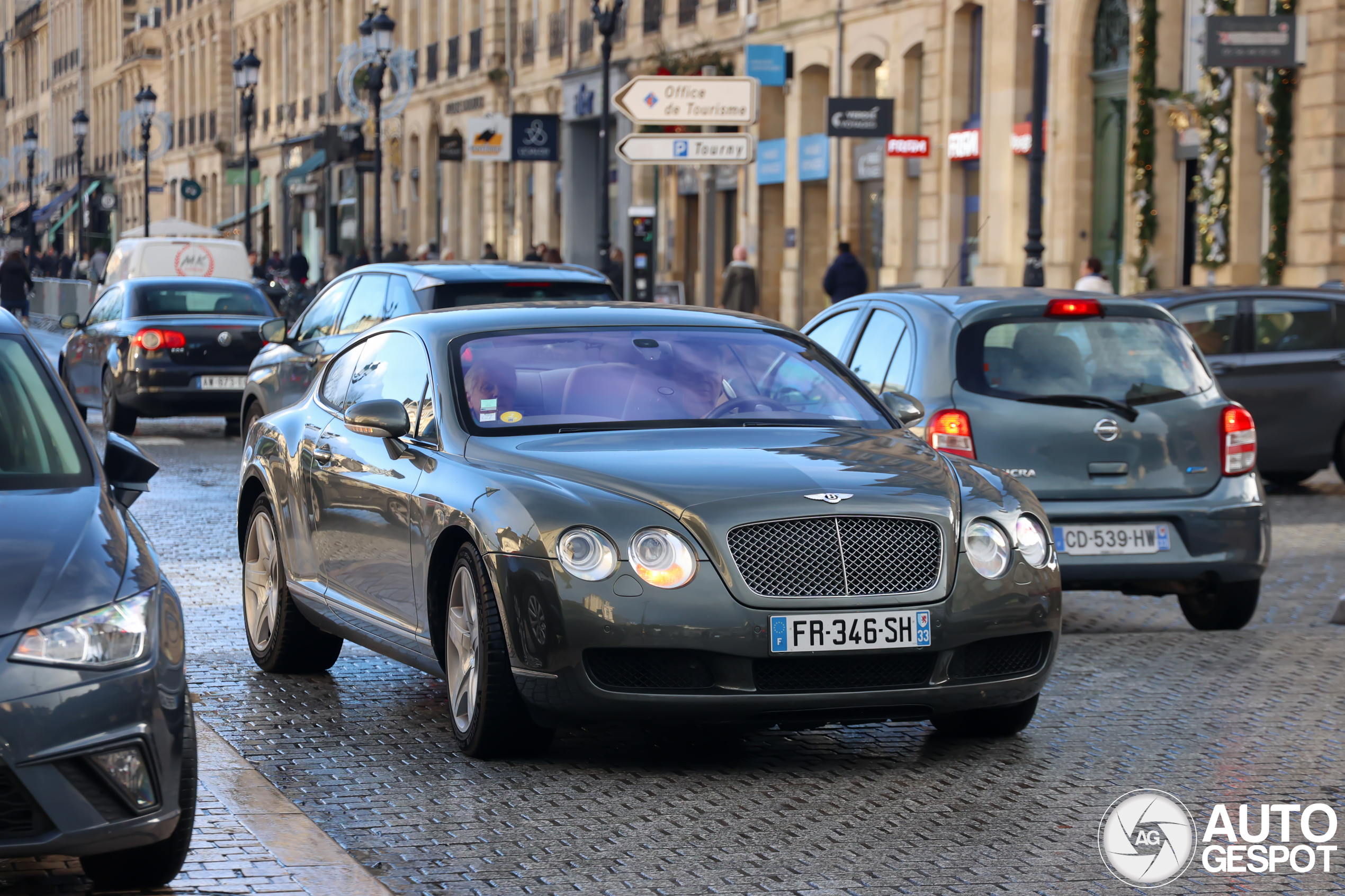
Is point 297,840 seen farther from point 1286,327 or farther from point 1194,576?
point 1286,327

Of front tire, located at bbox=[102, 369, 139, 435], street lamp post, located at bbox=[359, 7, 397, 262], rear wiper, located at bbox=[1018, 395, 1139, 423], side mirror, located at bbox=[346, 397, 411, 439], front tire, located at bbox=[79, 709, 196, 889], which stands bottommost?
front tire, located at bbox=[102, 369, 139, 435]

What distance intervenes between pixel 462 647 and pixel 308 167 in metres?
59.6

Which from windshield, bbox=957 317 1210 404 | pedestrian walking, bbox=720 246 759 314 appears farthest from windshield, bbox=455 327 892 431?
pedestrian walking, bbox=720 246 759 314

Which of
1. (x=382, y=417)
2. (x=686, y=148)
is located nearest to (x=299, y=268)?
(x=686, y=148)

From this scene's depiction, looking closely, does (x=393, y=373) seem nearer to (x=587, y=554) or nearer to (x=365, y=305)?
(x=587, y=554)

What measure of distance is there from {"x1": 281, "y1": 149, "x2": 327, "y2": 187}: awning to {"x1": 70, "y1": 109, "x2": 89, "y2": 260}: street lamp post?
7.07 meters

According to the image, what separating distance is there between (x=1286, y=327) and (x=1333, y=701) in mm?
9432

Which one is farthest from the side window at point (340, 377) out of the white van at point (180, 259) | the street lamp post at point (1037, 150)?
the white van at point (180, 259)

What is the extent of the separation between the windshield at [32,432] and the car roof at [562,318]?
2.02m

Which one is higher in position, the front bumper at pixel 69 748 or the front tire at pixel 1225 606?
the front bumper at pixel 69 748

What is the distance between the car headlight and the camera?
14.9ft

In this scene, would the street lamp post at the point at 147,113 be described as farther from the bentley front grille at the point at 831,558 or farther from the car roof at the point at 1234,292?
the bentley front grille at the point at 831,558

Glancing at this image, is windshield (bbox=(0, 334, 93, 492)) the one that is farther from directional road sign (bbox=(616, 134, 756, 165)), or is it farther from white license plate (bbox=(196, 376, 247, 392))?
white license plate (bbox=(196, 376, 247, 392))

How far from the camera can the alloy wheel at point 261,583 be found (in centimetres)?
826
